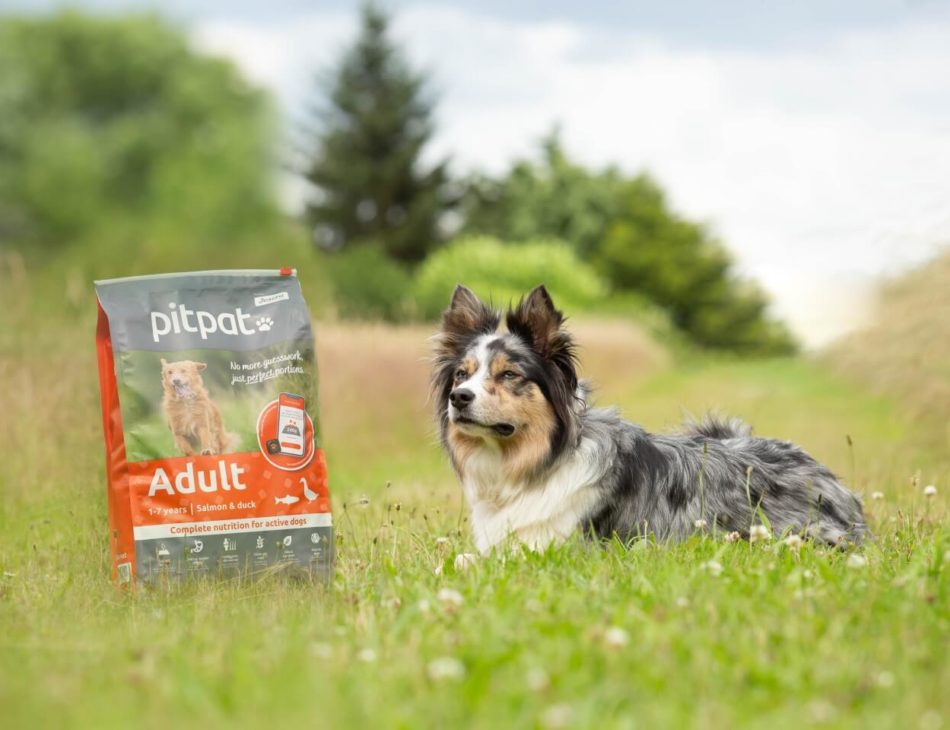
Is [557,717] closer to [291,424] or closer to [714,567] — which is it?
[714,567]

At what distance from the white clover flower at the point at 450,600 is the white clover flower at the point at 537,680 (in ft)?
2.55

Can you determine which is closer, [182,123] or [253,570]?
[253,570]

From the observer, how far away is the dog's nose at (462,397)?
5047 millimetres

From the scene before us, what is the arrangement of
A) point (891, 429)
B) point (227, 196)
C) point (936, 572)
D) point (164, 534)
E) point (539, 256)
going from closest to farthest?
1. point (936, 572)
2. point (164, 534)
3. point (891, 429)
4. point (539, 256)
5. point (227, 196)

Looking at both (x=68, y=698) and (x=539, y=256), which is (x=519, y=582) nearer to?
(x=68, y=698)

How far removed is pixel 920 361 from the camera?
11.1 metres

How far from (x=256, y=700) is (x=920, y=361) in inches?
385

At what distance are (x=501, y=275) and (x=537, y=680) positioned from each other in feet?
83.9

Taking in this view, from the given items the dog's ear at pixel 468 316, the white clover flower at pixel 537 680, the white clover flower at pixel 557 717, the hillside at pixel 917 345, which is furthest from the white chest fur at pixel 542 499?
the hillside at pixel 917 345

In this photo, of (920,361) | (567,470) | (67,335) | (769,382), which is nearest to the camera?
(567,470)

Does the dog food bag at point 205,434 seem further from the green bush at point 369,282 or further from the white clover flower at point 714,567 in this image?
the green bush at point 369,282

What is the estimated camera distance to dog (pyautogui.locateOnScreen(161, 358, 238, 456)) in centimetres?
460

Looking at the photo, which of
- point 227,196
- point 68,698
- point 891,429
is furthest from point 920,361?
point 227,196

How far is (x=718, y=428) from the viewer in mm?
6117
